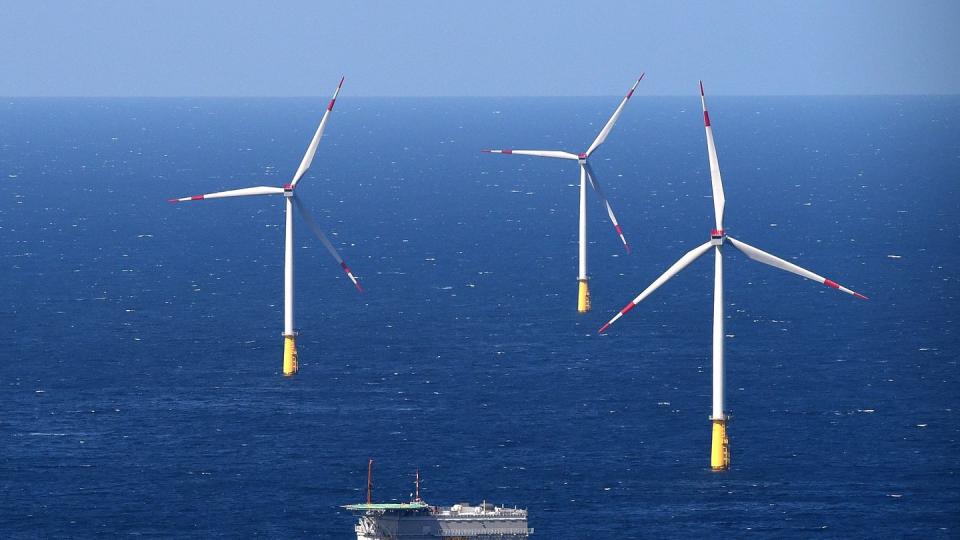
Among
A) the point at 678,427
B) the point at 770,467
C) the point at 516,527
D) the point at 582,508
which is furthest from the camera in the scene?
the point at 678,427

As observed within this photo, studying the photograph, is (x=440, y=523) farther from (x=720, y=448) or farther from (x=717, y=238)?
(x=717, y=238)

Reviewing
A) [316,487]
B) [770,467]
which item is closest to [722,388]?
[770,467]

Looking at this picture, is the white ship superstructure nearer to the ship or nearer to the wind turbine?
the ship

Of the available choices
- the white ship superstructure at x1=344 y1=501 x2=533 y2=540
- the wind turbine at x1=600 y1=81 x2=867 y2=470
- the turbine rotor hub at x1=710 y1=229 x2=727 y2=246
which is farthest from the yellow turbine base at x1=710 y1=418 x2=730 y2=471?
the white ship superstructure at x1=344 y1=501 x2=533 y2=540

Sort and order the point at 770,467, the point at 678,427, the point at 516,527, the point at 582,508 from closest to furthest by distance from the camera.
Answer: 1. the point at 516,527
2. the point at 582,508
3. the point at 770,467
4. the point at 678,427

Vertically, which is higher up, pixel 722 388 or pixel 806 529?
pixel 722 388

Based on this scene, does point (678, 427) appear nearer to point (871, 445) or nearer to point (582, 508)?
point (871, 445)

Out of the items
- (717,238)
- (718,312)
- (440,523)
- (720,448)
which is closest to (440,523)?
(440,523)
